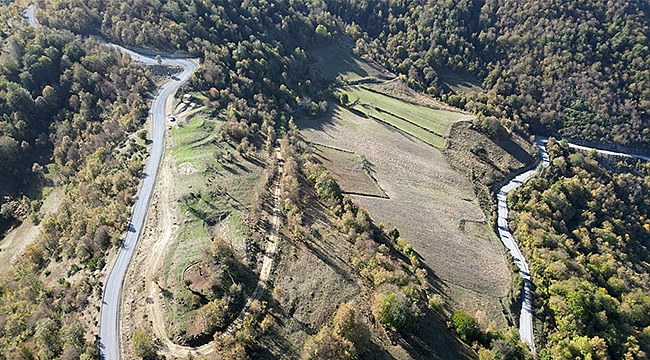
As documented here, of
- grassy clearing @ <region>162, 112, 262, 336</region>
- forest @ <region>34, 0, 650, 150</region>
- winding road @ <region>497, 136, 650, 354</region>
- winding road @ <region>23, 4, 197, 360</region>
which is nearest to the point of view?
winding road @ <region>23, 4, 197, 360</region>

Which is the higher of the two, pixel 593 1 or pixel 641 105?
pixel 593 1

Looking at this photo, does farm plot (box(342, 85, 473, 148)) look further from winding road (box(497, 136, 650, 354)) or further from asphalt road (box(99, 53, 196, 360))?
asphalt road (box(99, 53, 196, 360))

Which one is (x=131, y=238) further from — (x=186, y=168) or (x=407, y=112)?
(x=407, y=112)

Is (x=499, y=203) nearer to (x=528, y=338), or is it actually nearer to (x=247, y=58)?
(x=528, y=338)

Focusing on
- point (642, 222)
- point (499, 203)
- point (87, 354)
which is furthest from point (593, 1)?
point (87, 354)

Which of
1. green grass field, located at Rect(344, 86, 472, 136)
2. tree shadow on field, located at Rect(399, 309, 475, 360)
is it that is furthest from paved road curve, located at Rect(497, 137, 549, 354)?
green grass field, located at Rect(344, 86, 472, 136)

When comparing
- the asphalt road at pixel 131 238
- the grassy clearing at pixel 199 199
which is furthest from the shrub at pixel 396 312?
the asphalt road at pixel 131 238

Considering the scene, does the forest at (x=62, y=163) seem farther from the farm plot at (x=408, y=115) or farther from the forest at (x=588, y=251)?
the forest at (x=588, y=251)
